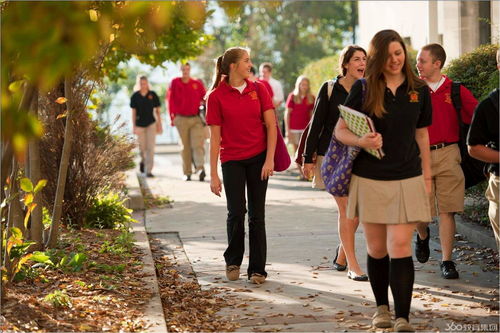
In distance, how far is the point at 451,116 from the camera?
7.30 m

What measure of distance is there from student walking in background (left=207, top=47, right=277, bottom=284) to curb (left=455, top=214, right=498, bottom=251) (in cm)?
225

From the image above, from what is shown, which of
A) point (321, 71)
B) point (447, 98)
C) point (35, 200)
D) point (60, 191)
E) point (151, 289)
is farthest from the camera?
point (321, 71)

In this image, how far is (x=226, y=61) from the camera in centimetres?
753

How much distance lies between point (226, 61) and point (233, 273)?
1694 millimetres

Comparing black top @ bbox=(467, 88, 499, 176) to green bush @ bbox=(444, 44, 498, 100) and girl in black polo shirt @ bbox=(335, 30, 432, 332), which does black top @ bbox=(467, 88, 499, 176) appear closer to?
girl in black polo shirt @ bbox=(335, 30, 432, 332)

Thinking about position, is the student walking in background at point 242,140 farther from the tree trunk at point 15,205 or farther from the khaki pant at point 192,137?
the khaki pant at point 192,137

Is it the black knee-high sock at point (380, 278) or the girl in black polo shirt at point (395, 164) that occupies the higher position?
the girl in black polo shirt at point (395, 164)

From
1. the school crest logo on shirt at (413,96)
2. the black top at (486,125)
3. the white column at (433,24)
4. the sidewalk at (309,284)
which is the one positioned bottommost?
the sidewalk at (309,284)

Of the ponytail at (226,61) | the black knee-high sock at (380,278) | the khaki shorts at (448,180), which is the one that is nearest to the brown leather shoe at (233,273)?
the ponytail at (226,61)

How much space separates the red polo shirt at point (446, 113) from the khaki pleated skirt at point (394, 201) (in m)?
1.71

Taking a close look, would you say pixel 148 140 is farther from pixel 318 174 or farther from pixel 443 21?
pixel 318 174

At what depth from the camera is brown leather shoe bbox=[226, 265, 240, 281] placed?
7.60m

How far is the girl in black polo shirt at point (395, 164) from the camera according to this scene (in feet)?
18.3

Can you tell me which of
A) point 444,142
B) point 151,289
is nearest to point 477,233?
point 444,142
